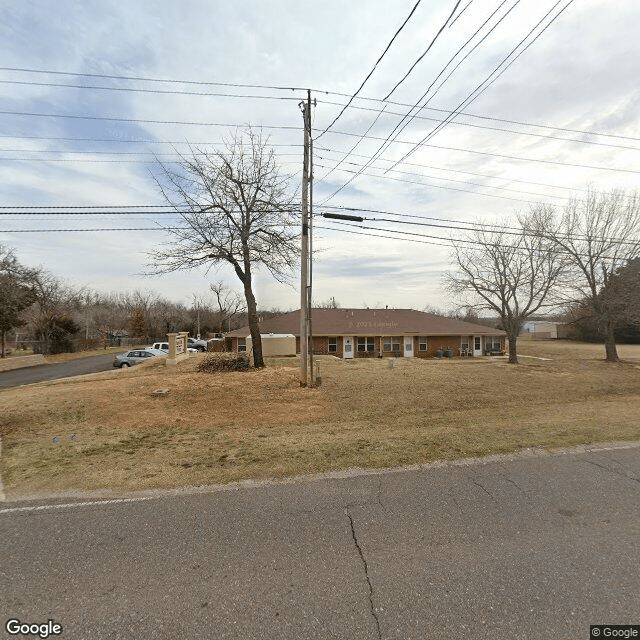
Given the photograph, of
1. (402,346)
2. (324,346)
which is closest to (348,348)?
(324,346)

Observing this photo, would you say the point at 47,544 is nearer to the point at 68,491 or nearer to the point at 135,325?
the point at 68,491

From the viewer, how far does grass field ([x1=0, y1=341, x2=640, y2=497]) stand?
539 centimetres

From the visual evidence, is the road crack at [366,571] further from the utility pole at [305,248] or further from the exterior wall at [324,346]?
the exterior wall at [324,346]

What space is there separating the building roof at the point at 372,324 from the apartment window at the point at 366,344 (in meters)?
0.78

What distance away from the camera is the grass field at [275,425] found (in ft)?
17.7

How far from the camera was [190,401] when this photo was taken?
10.2 meters

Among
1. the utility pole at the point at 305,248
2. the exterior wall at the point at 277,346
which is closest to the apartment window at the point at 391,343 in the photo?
the exterior wall at the point at 277,346

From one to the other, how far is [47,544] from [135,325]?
60.8 m

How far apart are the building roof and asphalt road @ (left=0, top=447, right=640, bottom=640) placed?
2787 centimetres

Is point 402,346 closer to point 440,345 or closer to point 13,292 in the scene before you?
point 440,345

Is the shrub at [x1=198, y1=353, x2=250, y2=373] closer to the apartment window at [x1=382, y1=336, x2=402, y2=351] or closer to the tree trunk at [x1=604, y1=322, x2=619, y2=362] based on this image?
the apartment window at [x1=382, y1=336, x2=402, y2=351]

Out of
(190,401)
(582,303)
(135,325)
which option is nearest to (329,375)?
(190,401)

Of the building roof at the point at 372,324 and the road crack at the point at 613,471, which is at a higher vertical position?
the building roof at the point at 372,324

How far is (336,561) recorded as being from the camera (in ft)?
10.1
